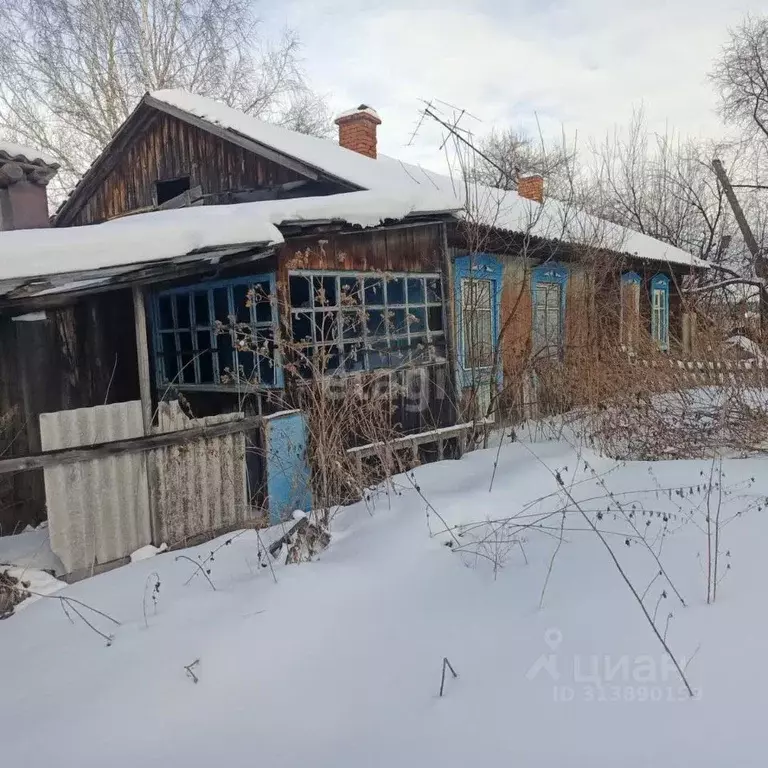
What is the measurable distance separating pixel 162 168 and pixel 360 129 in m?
3.50

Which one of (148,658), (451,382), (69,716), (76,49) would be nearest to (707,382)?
(451,382)

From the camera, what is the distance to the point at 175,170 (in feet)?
29.6

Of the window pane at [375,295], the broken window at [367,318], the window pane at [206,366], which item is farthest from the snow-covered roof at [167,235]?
the window pane at [206,366]

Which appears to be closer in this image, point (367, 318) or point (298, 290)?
point (367, 318)

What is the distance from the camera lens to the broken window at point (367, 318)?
5.86 m

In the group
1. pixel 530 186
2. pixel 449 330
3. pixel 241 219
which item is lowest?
pixel 449 330

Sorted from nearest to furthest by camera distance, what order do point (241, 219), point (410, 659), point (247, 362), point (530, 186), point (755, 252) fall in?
1. point (410, 659)
2. point (241, 219)
3. point (247, 362)
4. point (755, 252)
5. point (530, 186)

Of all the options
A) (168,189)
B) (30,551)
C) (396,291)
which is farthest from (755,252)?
(30,551)

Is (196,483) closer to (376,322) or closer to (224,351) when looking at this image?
(224,351)

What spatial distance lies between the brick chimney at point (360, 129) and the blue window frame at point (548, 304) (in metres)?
3.75

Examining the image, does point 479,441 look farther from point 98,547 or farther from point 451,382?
point 98,547

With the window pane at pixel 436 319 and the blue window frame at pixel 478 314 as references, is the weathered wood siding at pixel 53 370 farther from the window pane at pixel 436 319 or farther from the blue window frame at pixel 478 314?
the blue window frame at pixel 478 314

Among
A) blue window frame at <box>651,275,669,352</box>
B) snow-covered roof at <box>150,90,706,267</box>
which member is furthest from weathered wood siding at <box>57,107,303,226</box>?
blue window frame at <box>651,275,669,352</box>

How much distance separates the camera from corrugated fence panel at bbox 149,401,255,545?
4516 mm
